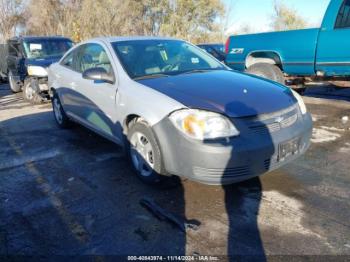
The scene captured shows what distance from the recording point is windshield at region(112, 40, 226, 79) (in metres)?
4.08

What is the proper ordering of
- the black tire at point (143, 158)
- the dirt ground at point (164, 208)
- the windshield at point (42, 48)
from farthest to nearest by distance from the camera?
the windshield at point (42, 48)
the black tire at point (143, 158)
the dirt ground at point (164, 208)

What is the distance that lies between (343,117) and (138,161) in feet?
14.1

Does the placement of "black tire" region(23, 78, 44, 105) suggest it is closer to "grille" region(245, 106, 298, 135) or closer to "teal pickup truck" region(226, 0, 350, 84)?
"teal pickup truck" region(226, 0, 350, 84)

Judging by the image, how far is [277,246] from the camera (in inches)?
104

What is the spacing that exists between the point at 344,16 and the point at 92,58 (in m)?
4.67

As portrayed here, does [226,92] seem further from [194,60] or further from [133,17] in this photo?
[133,17]

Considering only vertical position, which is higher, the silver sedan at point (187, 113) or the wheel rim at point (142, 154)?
the silver sedan at point (187, 113)

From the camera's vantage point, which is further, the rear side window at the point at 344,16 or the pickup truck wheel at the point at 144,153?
the rear side window at the point at 344,16

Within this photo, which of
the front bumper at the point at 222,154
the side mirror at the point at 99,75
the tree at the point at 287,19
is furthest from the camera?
the tree at the point at 287,19

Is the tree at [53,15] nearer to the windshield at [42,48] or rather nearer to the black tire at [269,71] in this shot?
→ the windshield at [42,48]

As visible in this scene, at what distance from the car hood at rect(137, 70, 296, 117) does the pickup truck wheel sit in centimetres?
45

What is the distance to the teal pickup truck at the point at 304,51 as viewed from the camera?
6277 millimetres

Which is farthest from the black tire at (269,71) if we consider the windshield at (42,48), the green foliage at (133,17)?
the green foliage at (133,17)

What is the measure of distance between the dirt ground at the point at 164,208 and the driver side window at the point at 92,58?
1.25m
